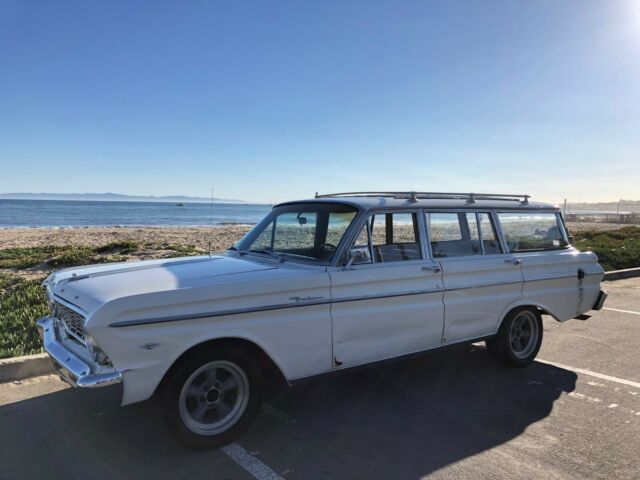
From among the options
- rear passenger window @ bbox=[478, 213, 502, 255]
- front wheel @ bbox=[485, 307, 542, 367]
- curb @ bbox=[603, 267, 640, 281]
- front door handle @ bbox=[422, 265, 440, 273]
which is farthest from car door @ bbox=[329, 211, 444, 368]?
curb @ bbox=[603, 267, 640, 281]

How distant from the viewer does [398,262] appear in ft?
14.4

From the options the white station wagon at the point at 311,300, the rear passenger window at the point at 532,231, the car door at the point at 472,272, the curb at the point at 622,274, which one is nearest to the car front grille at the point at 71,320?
the white station wagon at the point at 311,300

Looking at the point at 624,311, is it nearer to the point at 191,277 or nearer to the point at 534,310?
the point at 534,310

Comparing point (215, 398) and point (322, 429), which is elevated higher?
point (215, 398)

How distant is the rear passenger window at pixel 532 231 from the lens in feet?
17.7

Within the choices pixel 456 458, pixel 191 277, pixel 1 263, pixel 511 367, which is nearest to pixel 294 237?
pixel 191 277

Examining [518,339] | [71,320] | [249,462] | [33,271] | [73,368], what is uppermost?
[71,320]

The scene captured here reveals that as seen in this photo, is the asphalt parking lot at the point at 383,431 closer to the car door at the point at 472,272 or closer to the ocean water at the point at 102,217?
the car door at the point at 472,272

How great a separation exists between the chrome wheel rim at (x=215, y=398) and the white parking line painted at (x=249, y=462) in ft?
0.48

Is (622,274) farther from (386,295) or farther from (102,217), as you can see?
(102,217)

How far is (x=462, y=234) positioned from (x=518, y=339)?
148cm

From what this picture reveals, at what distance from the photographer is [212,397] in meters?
3.55

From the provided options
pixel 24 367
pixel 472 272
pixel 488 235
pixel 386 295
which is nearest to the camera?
pixel 386 295

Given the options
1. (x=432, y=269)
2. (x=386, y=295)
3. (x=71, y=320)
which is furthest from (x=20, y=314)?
(x=432, y=269)
